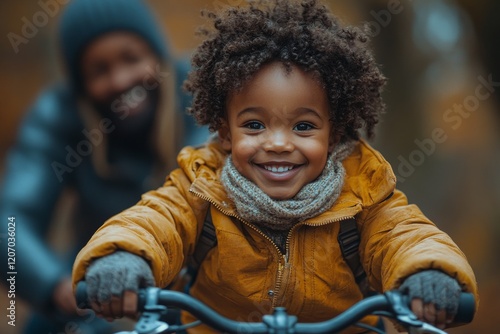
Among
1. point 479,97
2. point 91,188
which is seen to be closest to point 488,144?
point 479,97

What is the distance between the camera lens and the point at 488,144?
4.84m

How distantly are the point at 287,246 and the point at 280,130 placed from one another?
1.04ft

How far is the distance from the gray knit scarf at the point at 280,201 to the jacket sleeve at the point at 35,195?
151 cm

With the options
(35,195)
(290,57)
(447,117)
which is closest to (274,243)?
(290,57)

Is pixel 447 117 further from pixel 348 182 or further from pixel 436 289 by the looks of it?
pixel 436 289

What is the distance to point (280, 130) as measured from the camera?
202 cm

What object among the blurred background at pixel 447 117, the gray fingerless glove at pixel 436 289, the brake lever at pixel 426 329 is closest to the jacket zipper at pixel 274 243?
the gray fingerless glove at pixel 436 289

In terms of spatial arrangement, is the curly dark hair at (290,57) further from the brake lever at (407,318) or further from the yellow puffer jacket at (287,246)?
the brake lever at (407,318)

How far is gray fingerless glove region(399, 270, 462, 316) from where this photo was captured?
161 cm

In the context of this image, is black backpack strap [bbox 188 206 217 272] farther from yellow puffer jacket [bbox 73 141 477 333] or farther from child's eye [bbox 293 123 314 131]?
child's eye [bbox 293 123 314 131]

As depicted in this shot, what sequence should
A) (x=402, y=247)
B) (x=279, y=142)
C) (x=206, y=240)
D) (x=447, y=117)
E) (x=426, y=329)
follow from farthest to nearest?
1. (x=447, y=117)
2. (x=206, y=240)
3. (x=279, y=142)
4. (x=402, y=247)
5. (x=426, y=329)

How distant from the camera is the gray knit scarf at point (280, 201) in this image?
201 cm

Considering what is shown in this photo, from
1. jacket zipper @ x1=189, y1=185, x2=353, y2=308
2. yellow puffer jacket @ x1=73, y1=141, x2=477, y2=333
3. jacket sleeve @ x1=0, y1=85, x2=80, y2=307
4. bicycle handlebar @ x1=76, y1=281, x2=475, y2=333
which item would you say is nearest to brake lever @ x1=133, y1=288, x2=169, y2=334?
bicycle handlebar @ x1=76, y1=281, x2=475, y2=333

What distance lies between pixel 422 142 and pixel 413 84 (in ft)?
1.28
